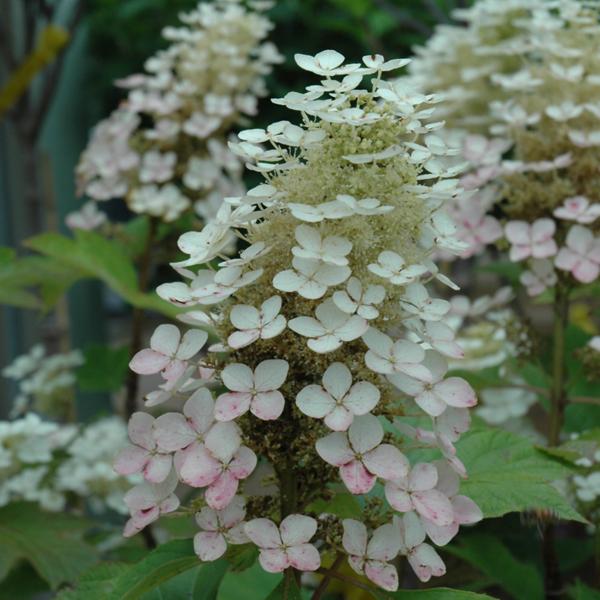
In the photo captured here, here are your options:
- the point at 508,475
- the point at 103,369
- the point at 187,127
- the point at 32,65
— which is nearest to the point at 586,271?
the point at 508,475

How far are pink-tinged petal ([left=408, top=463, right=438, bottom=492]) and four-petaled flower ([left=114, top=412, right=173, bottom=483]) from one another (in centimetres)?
18

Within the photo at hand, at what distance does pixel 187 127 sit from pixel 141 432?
2.88 feet

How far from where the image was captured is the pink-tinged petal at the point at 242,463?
2.15 ft

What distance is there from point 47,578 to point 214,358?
507mm

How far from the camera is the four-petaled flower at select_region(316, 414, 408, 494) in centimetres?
64

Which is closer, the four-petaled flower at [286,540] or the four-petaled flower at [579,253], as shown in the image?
the four-petaled flower at [286,540]

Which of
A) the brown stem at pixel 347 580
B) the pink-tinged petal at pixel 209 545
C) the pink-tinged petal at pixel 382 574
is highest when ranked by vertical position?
the pink-tinged petal at pixel 382 574

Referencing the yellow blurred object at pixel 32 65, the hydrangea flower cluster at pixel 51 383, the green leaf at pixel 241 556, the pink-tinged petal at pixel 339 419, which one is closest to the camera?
the pink-tinged petal at pixel 339 419

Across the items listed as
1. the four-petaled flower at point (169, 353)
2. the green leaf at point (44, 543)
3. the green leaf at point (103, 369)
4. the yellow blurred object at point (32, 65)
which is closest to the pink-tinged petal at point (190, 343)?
the four-petaled flower at point (169, 353)

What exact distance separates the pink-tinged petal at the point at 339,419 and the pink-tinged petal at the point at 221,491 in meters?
0.08

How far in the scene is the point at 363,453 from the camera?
0.65m

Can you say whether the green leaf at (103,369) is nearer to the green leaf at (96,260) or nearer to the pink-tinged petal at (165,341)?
the green leaf at (96,260)

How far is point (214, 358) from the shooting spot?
0.73 meters

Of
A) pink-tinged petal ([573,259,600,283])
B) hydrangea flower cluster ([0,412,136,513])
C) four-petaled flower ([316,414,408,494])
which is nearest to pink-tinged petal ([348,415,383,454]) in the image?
four-petaled flower ([316,414,408,494])
